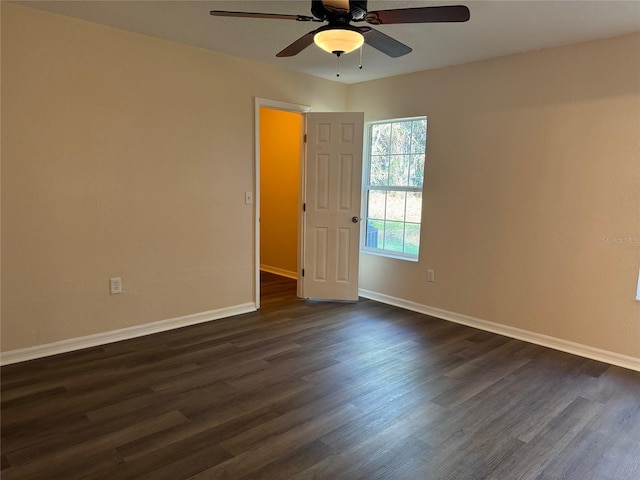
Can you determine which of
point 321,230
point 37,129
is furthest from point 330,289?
point 37,129

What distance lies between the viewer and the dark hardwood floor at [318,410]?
199 cm

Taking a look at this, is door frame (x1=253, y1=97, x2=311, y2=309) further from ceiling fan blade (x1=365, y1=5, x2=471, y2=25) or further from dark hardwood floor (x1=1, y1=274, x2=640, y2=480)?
ceiling fan blade (x1=365, y1=5, x2=471, y2=25)

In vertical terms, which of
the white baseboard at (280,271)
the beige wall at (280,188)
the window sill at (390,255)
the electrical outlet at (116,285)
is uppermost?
the beige wall at (280,188)

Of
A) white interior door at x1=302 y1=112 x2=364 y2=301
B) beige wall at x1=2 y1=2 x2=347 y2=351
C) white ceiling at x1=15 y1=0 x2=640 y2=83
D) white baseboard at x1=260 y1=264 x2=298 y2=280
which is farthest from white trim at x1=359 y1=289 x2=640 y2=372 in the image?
white ceiling at x1=15 y1=0 x2=640 y2=83

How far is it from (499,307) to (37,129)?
13.2 ft

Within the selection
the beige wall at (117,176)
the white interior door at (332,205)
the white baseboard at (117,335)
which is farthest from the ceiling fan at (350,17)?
the white baseboard at (117,335)

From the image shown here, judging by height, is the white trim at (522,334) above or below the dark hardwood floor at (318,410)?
above

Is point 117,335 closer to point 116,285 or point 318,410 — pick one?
point 116,285

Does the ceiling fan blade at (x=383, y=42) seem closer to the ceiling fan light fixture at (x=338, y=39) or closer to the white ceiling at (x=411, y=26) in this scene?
the ceiling fan light fixture at (x=338, y=39)

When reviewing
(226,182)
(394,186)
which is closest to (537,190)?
(394,186)

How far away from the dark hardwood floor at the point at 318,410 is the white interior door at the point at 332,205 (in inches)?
43.4

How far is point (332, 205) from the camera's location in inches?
184

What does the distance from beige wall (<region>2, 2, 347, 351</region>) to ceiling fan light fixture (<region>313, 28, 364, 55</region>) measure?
184 cm

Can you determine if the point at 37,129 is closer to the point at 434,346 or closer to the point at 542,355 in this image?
the point at 434,346
